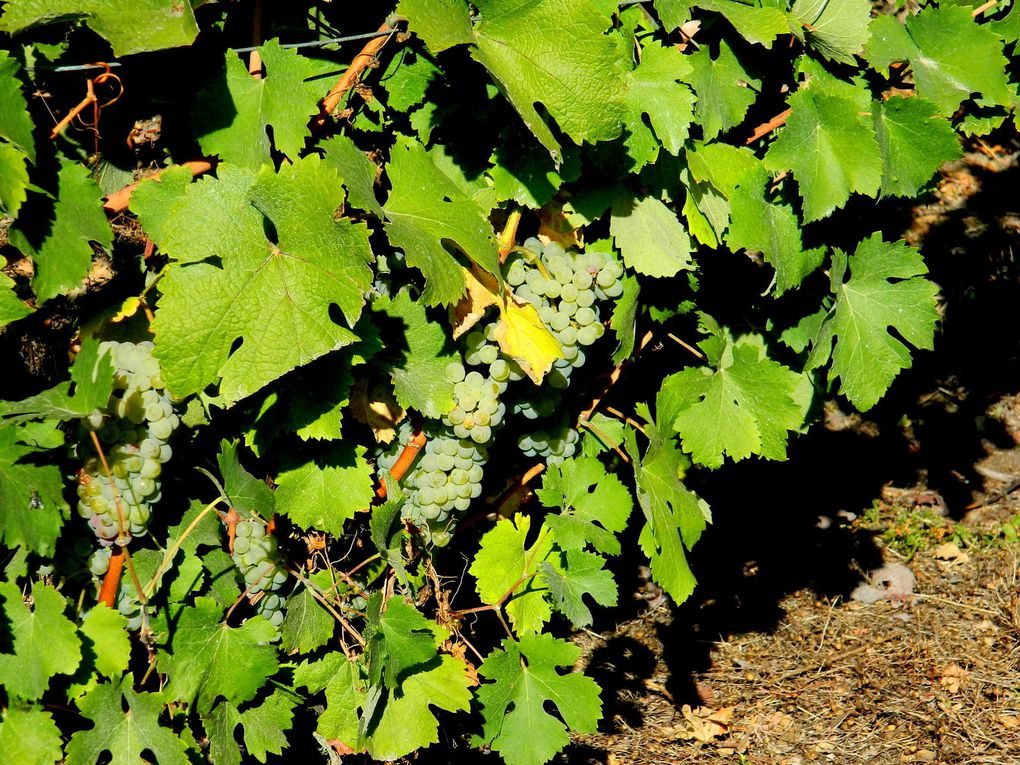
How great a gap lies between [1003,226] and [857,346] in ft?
8.33

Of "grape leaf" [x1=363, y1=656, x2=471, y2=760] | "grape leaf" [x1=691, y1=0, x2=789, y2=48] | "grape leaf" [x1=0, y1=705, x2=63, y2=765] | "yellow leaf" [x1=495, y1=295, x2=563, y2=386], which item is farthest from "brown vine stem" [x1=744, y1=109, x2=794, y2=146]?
"grape leaf" [x1=0, y1=705, x2=63, y2=765]

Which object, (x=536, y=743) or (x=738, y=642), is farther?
(x=738, y=642)

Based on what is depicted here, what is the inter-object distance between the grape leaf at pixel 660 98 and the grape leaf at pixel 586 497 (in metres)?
0.88

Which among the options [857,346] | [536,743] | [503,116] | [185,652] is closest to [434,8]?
[503,116]

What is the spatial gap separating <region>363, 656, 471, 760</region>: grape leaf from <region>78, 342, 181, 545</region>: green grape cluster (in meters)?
0.79

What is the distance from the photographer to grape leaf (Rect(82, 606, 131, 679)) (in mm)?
2074

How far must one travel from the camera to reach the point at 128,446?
2053 millimetres

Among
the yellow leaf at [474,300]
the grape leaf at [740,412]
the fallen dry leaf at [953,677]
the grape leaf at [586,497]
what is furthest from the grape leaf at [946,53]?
the fallen dry leaf at [953,677]

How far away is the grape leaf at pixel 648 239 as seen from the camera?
95.2 inches

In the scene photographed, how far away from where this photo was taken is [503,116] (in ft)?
7.44

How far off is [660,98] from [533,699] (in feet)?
5.11

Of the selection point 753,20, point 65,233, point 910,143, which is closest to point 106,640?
point 65,233

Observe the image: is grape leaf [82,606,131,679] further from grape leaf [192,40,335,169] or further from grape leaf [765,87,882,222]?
grape leaf [765,87,882,222]

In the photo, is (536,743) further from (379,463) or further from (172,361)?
(172,361)
